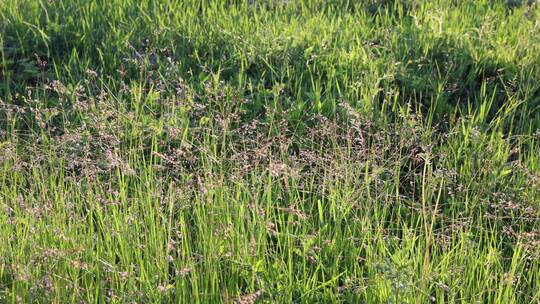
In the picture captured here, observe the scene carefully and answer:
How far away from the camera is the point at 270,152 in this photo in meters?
2.96

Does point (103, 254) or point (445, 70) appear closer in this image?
point (103, 254)

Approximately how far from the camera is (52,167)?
10.5ft

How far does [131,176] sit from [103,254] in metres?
0.62

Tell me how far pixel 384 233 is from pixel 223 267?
723mm

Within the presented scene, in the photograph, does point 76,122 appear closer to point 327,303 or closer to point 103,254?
point 103,254

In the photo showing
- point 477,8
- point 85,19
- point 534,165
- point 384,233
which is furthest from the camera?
point 477,8

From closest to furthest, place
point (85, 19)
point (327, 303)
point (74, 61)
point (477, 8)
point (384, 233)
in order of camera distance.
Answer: point (327, 303)
point (384, 233)
point (74, 61)
point (85, 19)
point (477, 8)

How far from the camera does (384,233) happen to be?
311 centimetres

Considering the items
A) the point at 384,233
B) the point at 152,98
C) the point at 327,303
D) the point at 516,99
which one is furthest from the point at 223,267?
the point at 516,99

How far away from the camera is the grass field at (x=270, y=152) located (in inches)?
104

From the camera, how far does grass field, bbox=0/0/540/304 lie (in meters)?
2.64

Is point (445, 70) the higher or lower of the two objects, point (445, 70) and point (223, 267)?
the higher

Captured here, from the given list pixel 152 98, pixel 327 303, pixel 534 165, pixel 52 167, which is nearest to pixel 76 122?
pixel 152 98

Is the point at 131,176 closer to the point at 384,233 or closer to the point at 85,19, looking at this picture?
the point at 384,233
